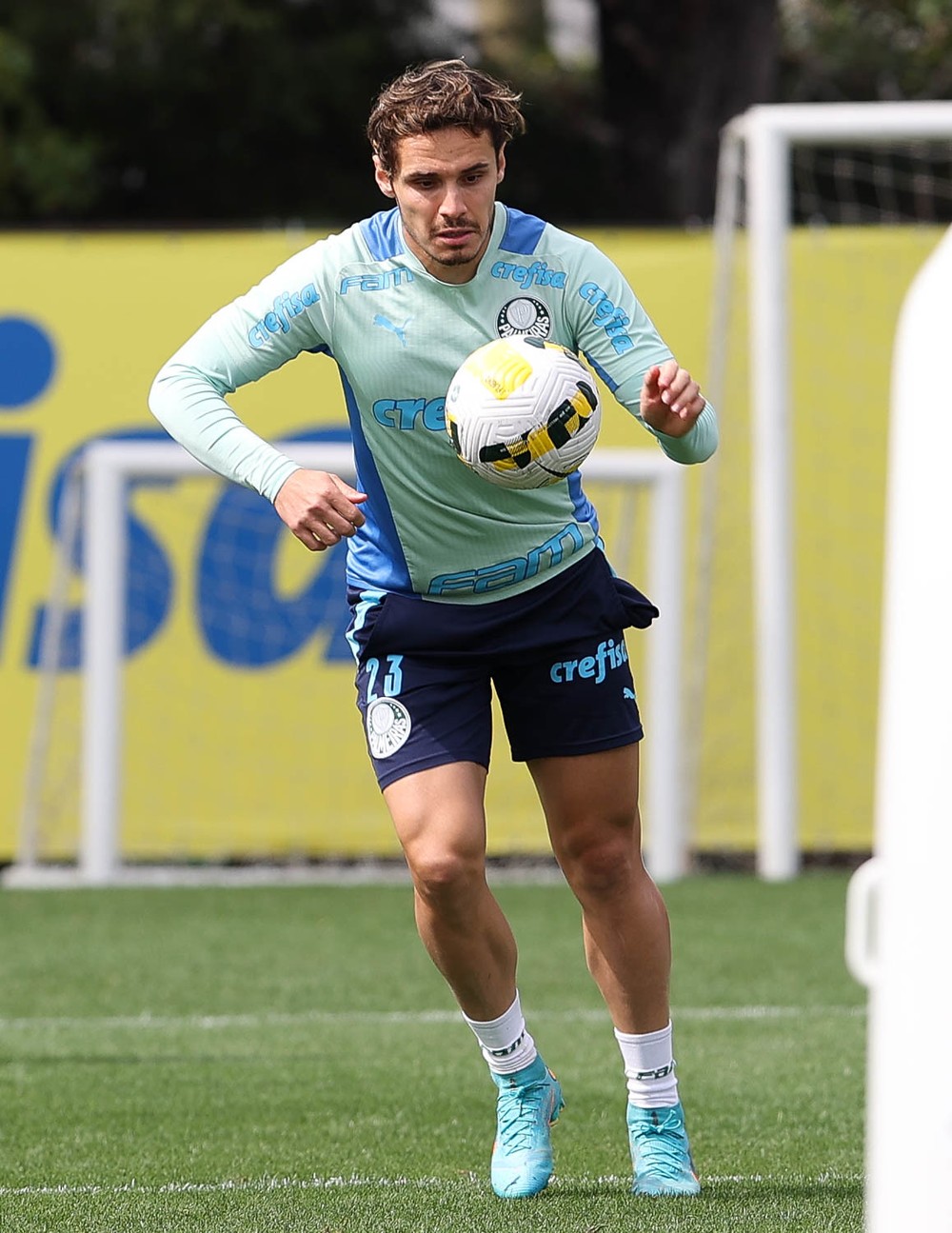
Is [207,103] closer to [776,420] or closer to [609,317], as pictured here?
[776,420]

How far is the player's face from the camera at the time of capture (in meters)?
3.92

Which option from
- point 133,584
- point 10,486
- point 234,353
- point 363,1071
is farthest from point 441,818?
point 10,486

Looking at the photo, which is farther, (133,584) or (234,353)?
(133,584)

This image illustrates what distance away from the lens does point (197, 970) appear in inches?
300

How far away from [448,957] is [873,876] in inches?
84.6

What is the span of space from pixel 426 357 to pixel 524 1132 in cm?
154

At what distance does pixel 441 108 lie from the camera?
154 inches

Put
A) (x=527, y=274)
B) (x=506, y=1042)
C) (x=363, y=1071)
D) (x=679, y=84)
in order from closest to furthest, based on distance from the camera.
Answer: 1. (x=527, y=274)
2. (x=506, y=1042)
3. (x=363, y=1071)
4. (x=679, y=84)

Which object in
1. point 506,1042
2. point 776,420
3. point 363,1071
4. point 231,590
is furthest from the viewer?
point 231,590

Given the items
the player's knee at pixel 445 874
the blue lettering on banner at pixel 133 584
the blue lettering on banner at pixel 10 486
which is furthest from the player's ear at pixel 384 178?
the blue lettering on banner at pixel 10 486

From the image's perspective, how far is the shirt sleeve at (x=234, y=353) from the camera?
404cm

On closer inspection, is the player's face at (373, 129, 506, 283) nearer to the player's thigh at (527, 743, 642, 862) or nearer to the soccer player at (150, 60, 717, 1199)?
the soccer player at (150, 60, 717, 1199)

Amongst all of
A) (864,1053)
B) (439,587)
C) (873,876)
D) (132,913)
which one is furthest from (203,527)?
(873,876)

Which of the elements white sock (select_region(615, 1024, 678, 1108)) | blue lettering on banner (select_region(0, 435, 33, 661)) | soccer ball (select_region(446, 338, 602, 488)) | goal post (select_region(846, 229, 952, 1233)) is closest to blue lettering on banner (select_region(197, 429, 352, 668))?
blue lettering on banner (select_region(0, 435, 33, 661))
